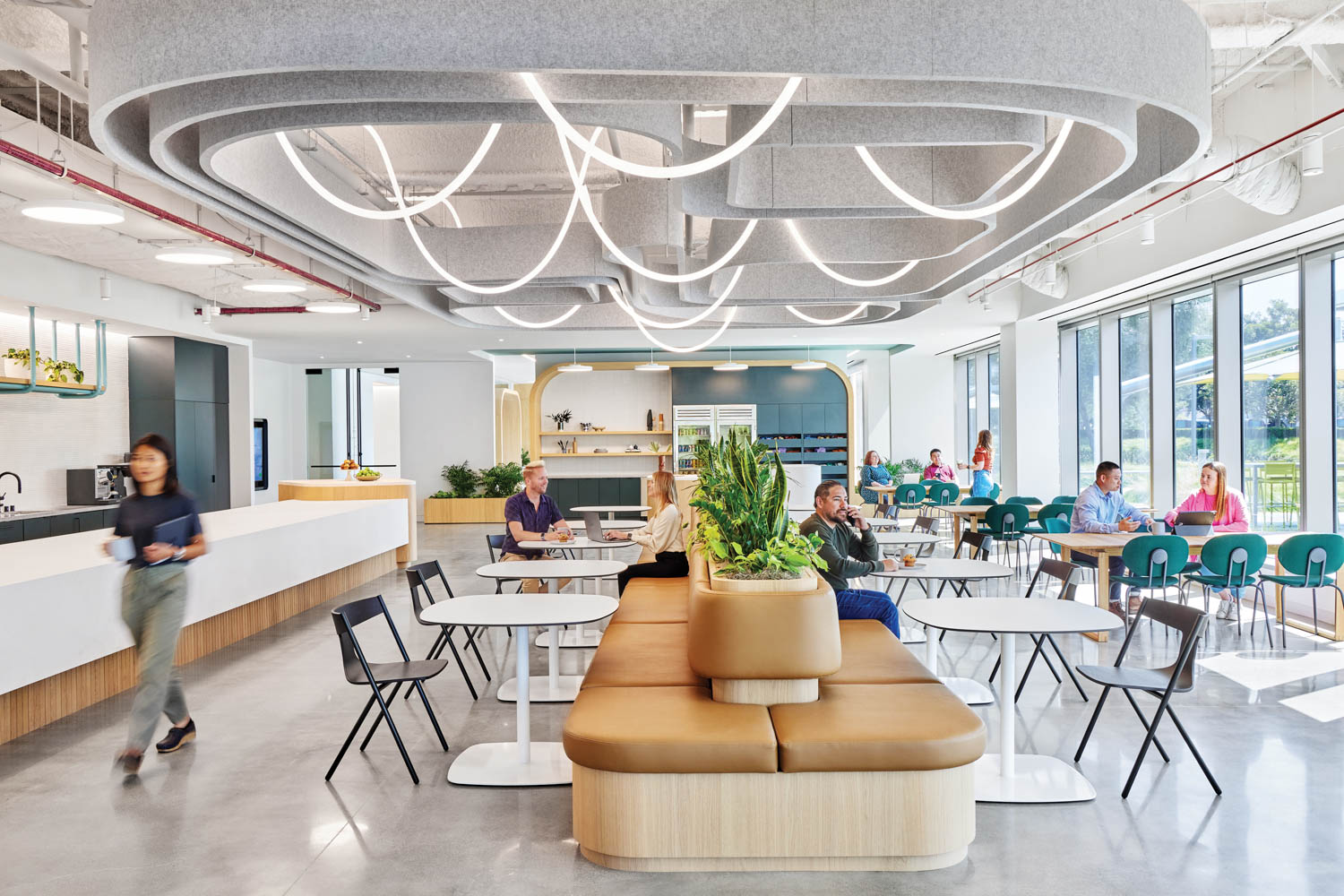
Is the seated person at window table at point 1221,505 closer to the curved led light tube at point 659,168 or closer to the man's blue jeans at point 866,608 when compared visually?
the man's blue jeans at point 866,608

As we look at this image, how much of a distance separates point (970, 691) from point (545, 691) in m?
→ 2.61

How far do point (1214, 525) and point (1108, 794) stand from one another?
486 cm

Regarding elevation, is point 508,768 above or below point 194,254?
below

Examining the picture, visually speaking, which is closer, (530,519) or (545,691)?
(545,691)

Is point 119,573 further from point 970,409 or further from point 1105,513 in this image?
point 970,409

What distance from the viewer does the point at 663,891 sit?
321 centimetres

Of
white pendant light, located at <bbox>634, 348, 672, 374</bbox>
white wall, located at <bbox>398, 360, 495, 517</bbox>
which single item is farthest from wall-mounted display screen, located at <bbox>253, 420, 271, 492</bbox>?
white pendant light, located at <bbox>634, 348, 672, 374</bbox>

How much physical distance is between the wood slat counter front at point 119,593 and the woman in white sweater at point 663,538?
9.55ft

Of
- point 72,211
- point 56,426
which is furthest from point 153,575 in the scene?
point 56,426

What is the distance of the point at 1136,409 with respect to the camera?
474 inches

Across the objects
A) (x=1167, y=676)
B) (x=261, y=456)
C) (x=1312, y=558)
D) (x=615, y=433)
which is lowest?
(x=1167, y=676)

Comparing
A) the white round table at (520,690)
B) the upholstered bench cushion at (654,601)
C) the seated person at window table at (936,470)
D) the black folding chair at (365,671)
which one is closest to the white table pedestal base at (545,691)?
the upholstered bench cushion at (654,601)

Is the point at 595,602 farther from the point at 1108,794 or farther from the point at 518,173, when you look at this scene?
the point at 518,173

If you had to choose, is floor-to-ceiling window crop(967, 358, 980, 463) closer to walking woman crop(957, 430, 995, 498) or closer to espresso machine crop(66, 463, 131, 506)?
walking woman crop(957, 430, 995, 498)
